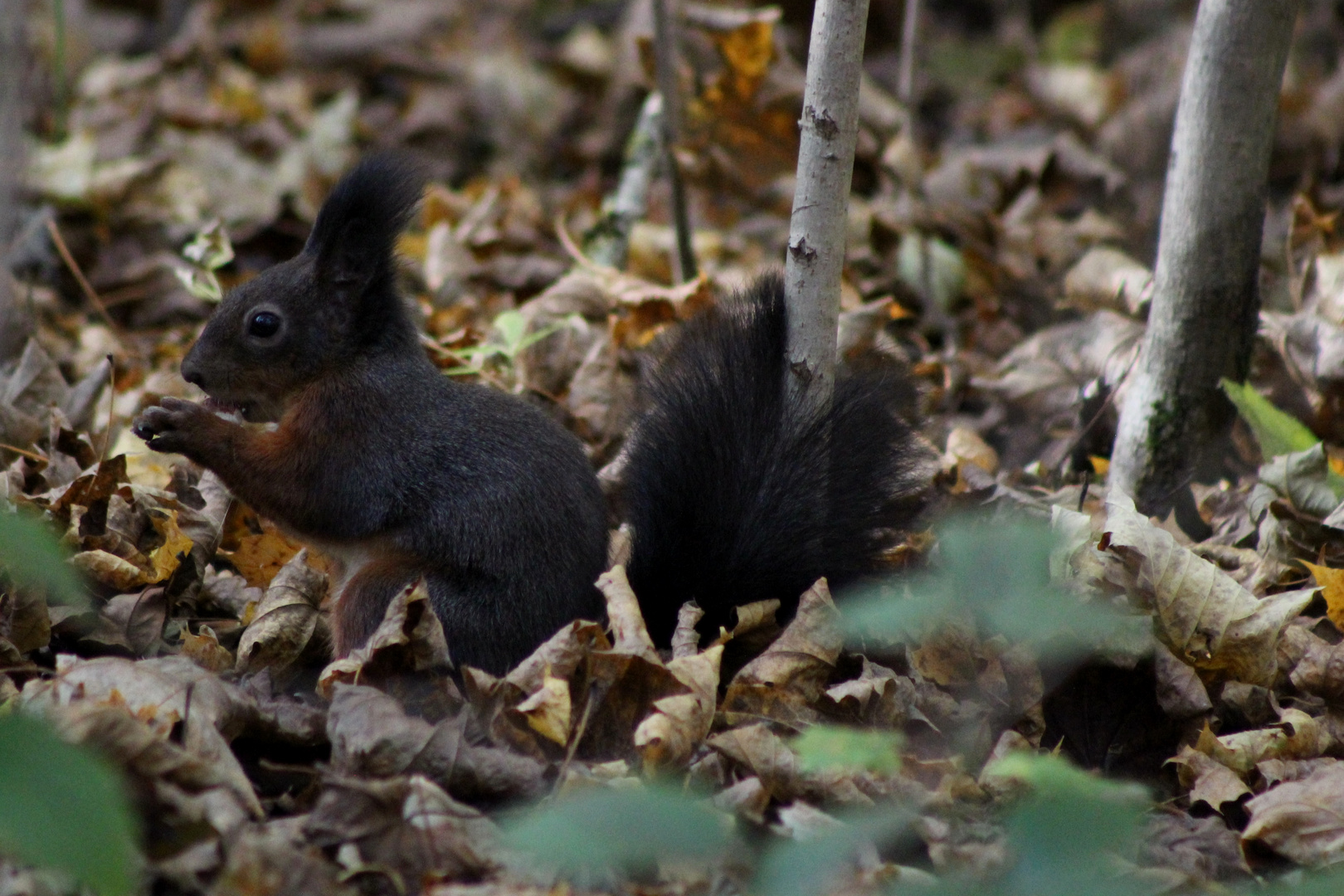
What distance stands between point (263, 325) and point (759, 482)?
132 cm

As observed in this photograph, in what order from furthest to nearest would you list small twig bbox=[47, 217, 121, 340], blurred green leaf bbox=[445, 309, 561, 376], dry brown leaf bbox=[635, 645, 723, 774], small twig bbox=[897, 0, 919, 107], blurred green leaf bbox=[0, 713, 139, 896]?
small twig bbox=[897, 0, 919, 107] → small twig bbox=[47, 217, 121, 340] → blurred green leaf bbox=[445, 309, 561, 376] → dry brown leaf bbox=[635, 645, 723, 774] → blurred green leaf bbox=[0, 713, 139, 896]

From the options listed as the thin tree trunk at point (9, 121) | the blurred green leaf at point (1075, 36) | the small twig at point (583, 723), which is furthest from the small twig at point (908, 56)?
the thin tree trunk at point (9, 121)

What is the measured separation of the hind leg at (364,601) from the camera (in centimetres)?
267

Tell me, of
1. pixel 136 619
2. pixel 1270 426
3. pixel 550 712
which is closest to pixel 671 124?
pixel 1270 426

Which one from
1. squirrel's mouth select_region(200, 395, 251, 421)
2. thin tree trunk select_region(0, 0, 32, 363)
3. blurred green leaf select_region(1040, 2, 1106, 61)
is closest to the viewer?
thin tree trunk select_region(0, 0, 32, 363)

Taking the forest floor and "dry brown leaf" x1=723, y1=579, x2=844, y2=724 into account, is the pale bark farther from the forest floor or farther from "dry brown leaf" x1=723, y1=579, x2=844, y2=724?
"dry brown leaf" x1=723, y1=579, x2=844, y2=724

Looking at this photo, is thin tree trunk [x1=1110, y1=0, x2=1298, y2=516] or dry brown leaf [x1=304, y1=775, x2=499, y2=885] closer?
dry brown leaf [x1=304, y1=775, x2=499, y2=885]

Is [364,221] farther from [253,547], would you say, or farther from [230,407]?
[253,547]

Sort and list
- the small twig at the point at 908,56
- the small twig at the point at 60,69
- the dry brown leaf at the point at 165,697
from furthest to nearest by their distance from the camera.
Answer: the small twig at the point at 60,69 < the small twig at the point at 908,56 < the dry brown leaf at the point at 165,697

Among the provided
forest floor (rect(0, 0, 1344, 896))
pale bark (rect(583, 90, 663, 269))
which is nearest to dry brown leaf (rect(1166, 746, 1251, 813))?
forest floor (rect(0, 0, 1344, 896))

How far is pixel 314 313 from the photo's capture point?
3.20 meters

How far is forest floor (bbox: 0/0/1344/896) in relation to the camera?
189cm

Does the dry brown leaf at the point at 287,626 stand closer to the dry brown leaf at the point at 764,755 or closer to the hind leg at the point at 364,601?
the hind leg at the point at 364,601

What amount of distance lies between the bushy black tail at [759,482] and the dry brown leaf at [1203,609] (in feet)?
1.58
